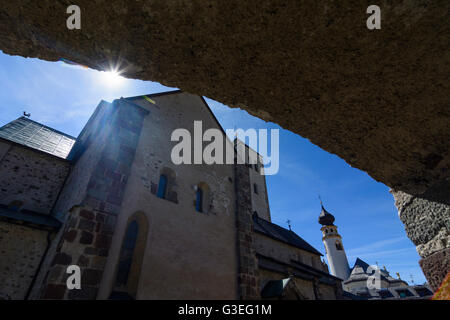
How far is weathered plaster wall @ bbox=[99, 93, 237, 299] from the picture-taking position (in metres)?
6.58

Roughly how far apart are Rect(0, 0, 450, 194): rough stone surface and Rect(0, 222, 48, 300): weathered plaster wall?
7.38 metres

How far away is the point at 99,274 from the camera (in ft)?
18.7

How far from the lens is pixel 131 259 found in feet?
21.5

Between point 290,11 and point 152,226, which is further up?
point 152,226

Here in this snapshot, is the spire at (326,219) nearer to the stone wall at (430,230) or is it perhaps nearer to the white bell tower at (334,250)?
the white bell tower at (334,250)

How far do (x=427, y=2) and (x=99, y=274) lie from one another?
694 cm

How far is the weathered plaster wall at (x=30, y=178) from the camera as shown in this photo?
8445mm

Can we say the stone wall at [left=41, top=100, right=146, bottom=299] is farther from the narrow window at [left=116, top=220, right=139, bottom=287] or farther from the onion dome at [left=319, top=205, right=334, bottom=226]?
the onion dome at [left=319, top=205, right=334, bottom=226]

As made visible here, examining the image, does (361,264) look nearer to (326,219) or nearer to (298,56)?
(326,219)

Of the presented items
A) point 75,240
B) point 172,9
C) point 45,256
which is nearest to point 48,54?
point 172,9

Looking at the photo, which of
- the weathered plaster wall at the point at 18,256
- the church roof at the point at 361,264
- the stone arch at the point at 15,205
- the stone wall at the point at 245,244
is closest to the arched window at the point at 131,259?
the weathered plaster wall at the point at 18,256

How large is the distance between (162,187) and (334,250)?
38553mm

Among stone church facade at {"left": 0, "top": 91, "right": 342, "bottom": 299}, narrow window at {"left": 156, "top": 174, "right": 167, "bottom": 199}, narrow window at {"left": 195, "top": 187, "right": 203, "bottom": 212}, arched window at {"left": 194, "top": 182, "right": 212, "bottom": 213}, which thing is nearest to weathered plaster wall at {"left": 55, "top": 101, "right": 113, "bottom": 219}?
stone church facade at {"left": 0, "top": 91, "right": 342, "bottom": 299}
